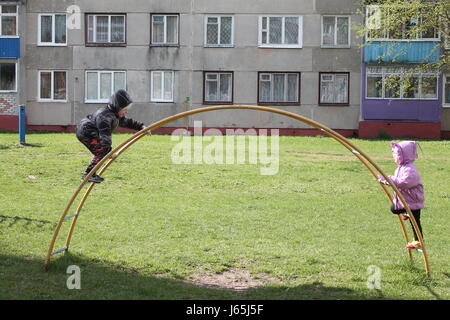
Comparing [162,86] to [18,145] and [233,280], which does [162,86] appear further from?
[233,280]

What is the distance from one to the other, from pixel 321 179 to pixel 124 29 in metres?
19.7

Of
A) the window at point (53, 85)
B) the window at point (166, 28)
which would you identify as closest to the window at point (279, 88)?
the window at point (166, 28)

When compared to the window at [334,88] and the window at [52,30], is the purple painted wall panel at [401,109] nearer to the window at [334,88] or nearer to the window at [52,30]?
the window at [334,88]

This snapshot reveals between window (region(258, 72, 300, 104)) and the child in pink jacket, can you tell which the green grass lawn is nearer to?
the child in pink jacket

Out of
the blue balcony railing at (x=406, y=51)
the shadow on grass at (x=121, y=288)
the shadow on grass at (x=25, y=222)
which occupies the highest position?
the blue balcony railing at (x=406, y=51)

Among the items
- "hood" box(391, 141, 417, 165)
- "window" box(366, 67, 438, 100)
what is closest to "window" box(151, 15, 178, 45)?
"window" box(366, 67, 438, 100)

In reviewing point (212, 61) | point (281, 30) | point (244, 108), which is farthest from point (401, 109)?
point (244, 108)

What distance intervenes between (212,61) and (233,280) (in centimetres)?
2752

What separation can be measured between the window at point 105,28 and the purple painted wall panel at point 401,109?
510 inches

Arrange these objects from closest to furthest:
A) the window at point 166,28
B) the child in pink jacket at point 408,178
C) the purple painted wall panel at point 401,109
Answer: the child in pink jacket at point 408,178, the purple painted wall panel at point 401,109, the window at point 166,28

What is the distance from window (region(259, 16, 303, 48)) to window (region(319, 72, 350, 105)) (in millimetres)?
2357

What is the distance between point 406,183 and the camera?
9703mm

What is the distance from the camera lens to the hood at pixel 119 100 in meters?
9.90
